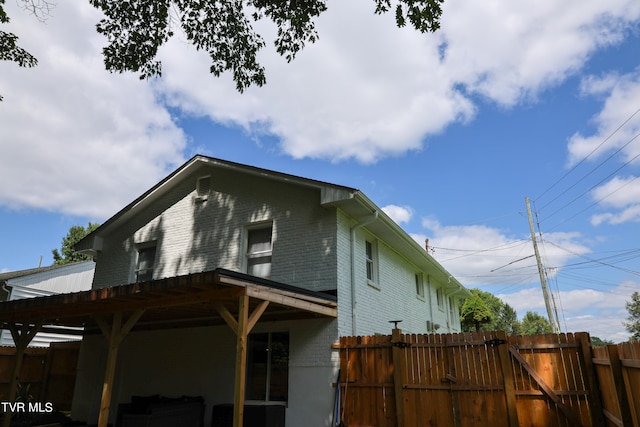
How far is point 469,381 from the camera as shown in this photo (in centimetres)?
684

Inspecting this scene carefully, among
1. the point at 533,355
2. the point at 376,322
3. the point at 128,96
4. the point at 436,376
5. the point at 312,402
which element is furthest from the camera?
the point at 376,322

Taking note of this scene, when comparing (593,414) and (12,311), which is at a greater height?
(12,311)

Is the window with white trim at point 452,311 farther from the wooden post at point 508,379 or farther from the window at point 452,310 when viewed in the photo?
the wooden post at point 508,379

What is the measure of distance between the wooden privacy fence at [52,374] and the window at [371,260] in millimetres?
9626

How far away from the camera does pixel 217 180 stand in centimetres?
1090

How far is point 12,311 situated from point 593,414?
10.8m

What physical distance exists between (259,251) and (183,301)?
336 cm

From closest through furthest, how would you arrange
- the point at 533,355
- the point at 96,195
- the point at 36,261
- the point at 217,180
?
the point at 533,355, the point at 217,180, the point at 96,195, the point at 36,261

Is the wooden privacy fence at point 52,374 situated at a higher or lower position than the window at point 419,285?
lower

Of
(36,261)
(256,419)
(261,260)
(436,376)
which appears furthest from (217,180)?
(36,261)

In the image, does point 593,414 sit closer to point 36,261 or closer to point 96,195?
point 96,195

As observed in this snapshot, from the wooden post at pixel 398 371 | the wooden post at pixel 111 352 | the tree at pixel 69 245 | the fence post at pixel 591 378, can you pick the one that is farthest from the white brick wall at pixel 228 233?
the tree at pixel 69 245

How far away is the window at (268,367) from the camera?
8391 millimetres

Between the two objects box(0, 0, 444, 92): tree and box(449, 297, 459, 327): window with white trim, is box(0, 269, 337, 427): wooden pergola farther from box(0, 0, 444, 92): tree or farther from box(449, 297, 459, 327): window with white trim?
box(449, 297, 459, 327): window with white trim
